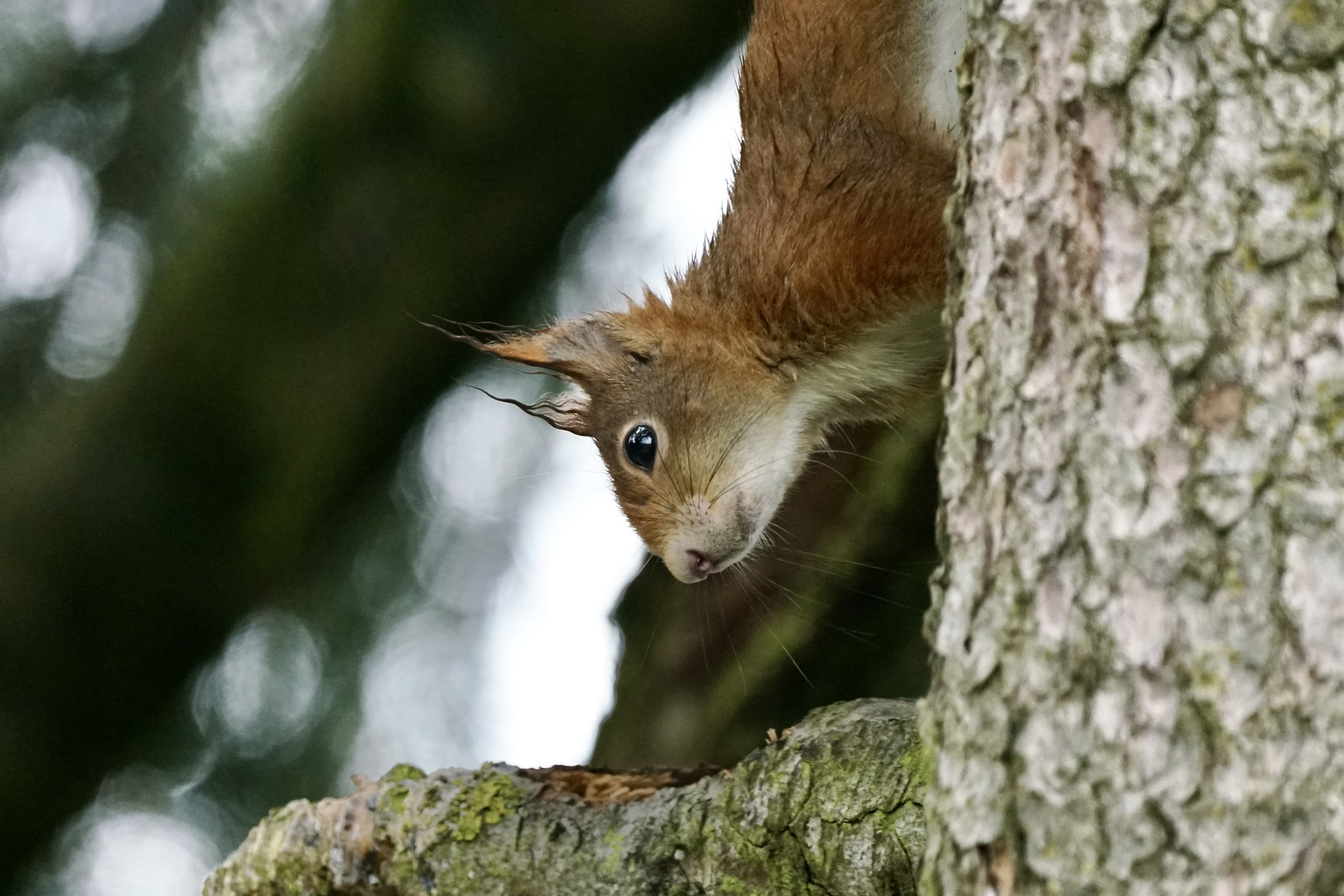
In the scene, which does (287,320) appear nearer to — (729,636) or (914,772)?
(729,636)

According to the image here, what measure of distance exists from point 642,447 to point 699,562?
266mm

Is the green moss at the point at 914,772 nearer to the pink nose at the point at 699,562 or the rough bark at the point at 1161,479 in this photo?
the rough bark at the point at 1161,479

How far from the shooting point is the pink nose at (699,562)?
2.11 m

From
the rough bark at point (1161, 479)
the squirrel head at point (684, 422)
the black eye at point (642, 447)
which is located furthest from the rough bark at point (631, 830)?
the black eye at point (642, 447)

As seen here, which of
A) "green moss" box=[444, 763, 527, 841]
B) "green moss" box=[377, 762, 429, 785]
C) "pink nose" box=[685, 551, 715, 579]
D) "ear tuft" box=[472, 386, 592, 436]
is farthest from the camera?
"ear tuft" box=[472, 386, 592, 436]

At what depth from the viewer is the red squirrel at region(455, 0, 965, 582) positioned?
195 cm

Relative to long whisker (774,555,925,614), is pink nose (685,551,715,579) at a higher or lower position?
higher

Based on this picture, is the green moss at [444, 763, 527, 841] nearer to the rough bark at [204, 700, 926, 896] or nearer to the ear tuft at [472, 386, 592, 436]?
the rough bark at [204, 700, 926, 896]

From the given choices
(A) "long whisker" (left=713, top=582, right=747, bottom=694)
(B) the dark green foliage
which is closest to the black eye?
(A) "long whisker" (left=713, top=582, right=747, bottom=694)

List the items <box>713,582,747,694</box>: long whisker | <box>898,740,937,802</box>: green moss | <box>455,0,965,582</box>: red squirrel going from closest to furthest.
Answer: <box>898,740,937,802</box>: green moss, <box>455,0,965,582</box>: red squirrel, <box>713,582,747,694</box>: long whisker

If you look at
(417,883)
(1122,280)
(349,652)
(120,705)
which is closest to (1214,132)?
(1122,280)

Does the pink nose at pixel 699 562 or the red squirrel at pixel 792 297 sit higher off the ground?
the red squirrel at pixel 792 297

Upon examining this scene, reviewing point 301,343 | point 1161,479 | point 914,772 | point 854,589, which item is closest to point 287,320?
point 301,343

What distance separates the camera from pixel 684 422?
86.7 inches
